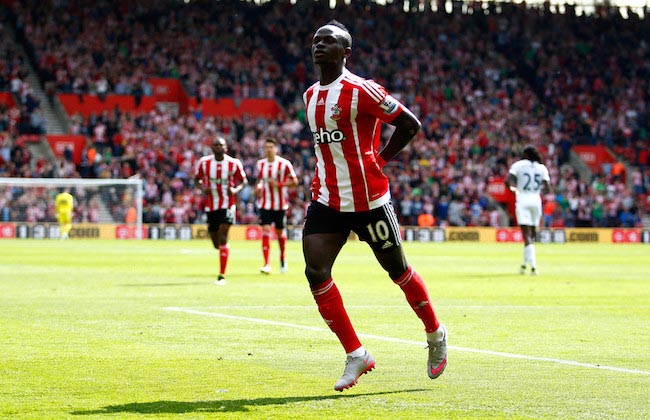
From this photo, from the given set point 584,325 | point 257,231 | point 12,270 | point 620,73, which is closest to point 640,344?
point 584,325

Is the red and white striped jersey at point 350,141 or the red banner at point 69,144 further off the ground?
the red banner at point 69,144

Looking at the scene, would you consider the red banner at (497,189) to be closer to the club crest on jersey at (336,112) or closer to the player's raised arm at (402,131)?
the player's raised arm at (402,131)

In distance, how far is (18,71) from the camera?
5072cm

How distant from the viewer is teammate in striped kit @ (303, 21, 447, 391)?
27.7 feet

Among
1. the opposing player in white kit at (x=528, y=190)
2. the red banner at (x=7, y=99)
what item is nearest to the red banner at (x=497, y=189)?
the red banner at (x=7, y=99)

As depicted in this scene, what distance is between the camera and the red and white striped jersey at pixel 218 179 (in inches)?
864

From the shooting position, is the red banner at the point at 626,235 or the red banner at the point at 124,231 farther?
the red banner at the point at 626,235

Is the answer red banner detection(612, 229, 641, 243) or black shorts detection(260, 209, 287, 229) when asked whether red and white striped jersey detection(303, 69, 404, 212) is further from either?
red banner detection(612, 229, 641, 243)

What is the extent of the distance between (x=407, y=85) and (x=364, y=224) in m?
49.9

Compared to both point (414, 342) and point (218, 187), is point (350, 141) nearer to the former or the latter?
point (414, 342)

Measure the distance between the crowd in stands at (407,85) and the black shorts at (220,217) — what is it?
85.7 feet

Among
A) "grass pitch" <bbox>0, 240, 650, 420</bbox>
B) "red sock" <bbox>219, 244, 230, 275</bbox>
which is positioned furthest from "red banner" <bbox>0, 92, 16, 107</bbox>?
"red sock" <bbox>219, 244, 230, 275</bbox>

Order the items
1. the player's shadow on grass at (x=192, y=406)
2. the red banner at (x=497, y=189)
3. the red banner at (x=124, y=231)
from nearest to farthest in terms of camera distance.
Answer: the player's shadow on grass at (x=192, y=406)
the red banner at (x=124, y=231)
the red banner at (x=497, y=189)

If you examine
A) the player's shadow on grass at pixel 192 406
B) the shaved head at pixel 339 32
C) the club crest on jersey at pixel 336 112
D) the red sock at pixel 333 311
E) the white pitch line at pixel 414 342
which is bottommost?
the white pitch line at pixel 414 342
